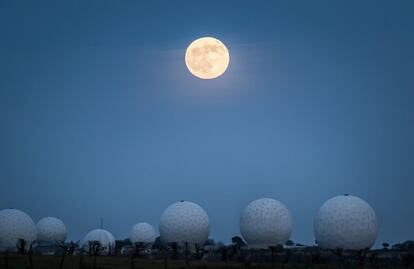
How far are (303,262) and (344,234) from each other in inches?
456

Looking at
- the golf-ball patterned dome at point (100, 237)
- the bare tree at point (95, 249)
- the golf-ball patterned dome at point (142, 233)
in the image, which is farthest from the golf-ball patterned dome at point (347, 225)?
the golf-ball patterned dome at point (100, 237)

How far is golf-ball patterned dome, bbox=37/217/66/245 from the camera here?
83.6m

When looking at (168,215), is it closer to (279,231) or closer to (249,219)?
(249,219)

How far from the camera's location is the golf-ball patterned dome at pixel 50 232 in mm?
83625

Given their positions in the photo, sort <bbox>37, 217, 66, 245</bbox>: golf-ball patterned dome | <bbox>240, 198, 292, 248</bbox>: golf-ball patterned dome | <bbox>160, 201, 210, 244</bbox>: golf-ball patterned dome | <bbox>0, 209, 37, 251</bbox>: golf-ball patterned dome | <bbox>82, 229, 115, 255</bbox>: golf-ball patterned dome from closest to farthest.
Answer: <bbox>240, 198, 292, 248</bbox>: golf-ball patterned dome → <bbox>160, 201, 210, 244</bbox>: golf-ball patterned dome → <bbox>0, 209, 37, 251</bbox>: golf-ball patterned dome → <bbox>37, 217, 66, 245</bbox>: golf-ball patterned dome → <bbox>82, 229, 115, 255</bbox>: golf-ball patterned dome

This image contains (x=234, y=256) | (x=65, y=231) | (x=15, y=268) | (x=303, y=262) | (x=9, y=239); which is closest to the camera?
(x=15, y=268)

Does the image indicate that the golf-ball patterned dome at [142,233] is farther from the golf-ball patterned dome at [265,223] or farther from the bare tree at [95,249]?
the golf-ball patterned dome at [265,223]

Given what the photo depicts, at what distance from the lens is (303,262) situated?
4947cm

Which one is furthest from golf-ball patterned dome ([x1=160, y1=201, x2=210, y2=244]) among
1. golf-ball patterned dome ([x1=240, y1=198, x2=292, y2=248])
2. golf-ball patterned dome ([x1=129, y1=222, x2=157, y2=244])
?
golf-ball patterned dome ([x1=129, y1=222, x2=157, y2=244])

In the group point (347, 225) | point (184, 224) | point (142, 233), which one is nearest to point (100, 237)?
point (142, 233)

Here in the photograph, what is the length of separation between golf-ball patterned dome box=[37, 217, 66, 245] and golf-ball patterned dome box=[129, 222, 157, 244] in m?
13.0

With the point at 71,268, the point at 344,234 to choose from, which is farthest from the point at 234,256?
the point at 71,268

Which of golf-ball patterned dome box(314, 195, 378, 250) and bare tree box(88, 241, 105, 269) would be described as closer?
bare tree box(88, 241, 105, 269)

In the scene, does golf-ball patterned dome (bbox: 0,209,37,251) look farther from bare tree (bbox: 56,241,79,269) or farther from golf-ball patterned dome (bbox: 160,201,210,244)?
golf-ball patterned dome (bbox: 160,201,210,244)
